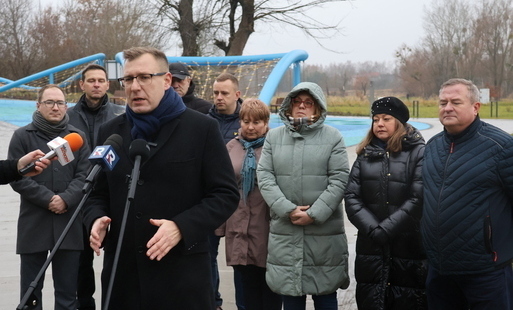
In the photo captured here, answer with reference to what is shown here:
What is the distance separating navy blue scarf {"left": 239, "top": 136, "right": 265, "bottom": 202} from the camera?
5.11m

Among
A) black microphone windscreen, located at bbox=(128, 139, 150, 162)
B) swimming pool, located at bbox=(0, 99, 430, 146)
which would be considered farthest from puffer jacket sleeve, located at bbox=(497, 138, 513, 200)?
swimming pool, located at bbox=(0, 99, 430, 146)

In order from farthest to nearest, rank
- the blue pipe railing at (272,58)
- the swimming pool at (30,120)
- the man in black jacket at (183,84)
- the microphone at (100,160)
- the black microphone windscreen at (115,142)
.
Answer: the swimming pool at (30,120)
the blue pipe railing at (272,58)
the man in black jacket at (183,84)
the black microphone windscreen at (115,142)
the microphone at (100,160)

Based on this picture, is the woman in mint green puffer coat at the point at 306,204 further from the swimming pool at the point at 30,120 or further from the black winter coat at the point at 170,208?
the swimming pool at the point at 30,120

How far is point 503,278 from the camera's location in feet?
12.9

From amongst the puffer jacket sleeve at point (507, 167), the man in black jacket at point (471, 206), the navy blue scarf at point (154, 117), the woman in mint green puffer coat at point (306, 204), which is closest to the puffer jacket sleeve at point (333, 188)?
the woman in mint green puffer coat at point (306, 204)

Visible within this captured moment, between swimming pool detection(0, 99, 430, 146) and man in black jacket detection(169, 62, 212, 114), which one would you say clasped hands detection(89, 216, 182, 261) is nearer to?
man in black jacket detection(169, 62, 212, 114)

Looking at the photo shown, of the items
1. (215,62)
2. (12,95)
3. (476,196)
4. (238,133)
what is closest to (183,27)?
(215,62)

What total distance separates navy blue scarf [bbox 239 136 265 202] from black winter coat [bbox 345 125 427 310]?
840mm

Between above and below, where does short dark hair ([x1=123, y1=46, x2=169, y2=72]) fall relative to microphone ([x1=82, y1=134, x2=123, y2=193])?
above

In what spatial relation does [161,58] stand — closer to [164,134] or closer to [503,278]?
[164,134]

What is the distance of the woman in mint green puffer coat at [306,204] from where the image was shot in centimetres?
467

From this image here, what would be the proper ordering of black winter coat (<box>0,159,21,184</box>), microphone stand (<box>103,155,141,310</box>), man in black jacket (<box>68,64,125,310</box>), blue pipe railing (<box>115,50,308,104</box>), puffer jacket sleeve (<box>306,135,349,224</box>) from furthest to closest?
blue pipe railing (<box>115,50,308,104</box>)
man in black jacket (<box>68,64,125,310</box>)
puffer jacket sleeve (<box>306,135,349,224</box>)
black winter coat (<box>0,159,21,184</box>)
microphone stand (<box>103,155,141,310</box>)

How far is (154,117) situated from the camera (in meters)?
3.02

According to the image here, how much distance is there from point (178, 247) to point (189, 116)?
62 cm
